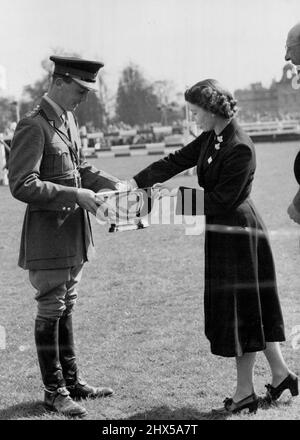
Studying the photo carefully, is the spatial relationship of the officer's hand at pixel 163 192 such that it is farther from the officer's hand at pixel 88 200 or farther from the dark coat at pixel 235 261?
the officer's hand at pixel 88 200

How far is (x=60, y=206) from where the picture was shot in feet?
12.0

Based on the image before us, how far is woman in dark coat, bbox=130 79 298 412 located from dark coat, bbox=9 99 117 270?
2.54 ft

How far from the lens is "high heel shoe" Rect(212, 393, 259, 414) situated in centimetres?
372

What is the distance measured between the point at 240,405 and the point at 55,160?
1781mm

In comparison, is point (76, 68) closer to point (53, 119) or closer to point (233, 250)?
point (53, 119)

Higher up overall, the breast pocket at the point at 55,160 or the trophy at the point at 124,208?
the breast pocket at the point at 55,160

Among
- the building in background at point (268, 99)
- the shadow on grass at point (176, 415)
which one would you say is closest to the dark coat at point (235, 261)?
the shadow on grass at point (176, 415)

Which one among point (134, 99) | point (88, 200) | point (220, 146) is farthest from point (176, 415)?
point (134, 99)

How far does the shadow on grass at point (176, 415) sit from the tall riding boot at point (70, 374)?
0.38 m

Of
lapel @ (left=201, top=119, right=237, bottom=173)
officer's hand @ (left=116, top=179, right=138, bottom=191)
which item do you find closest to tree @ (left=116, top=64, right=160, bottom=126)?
officer's hand @ (left=116, top=179, right=138, bottom=191)

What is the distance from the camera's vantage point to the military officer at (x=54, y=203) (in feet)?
11.8
